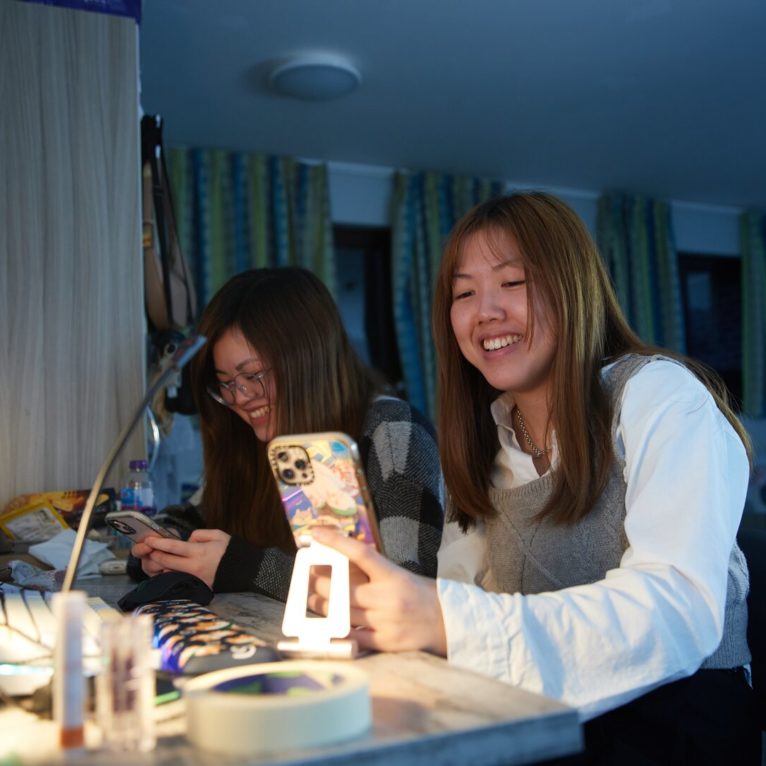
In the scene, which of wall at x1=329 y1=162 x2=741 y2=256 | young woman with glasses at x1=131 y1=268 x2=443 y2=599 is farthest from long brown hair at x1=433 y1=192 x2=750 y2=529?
wall at x1=329 y1=162 x2=741 y2=256

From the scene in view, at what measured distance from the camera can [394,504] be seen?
143 centimetres

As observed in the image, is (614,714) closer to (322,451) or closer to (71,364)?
(322,451)

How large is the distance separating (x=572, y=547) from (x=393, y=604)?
426 mm

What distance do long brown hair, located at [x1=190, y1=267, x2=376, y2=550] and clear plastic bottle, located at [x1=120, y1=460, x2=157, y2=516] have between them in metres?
0.21

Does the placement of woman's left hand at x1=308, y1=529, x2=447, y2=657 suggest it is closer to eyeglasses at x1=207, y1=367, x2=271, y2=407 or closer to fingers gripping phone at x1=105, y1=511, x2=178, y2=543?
fingers gripping phone at x1=105, y1=511, x2=178, y2=543

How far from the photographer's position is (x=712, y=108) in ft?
13.0

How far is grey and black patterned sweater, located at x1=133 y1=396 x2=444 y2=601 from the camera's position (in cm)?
131

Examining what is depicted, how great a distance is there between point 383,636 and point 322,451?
7.7 inches

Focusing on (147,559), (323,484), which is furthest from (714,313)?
(323,484)

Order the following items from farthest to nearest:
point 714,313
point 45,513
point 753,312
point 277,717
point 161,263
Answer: point 714,313
point 753,312
point 161,263
point 45,513
point 277,717

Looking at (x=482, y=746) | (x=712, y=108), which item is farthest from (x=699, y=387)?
(x=712, y=108)

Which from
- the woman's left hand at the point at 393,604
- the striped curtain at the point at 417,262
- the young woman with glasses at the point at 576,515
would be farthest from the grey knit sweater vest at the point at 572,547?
the striped curtain at the point at 417,262

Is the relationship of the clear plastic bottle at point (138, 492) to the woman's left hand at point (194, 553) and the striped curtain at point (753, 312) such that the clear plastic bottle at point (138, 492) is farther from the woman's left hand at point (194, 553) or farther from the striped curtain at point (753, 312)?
the striped curtain at point (753, 312)

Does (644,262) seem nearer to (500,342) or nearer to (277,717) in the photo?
(500,342)
